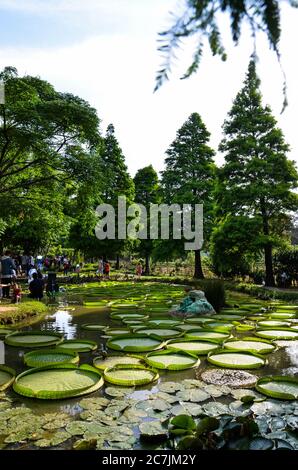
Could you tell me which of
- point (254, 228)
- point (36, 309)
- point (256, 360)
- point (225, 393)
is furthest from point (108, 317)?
point (254, 228)

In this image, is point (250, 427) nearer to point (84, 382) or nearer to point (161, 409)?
point (161, 409)

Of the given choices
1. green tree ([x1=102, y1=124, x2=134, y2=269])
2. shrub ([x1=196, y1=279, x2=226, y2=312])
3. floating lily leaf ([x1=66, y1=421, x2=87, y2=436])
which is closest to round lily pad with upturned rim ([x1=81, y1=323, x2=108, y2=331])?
shrub ([x1=196, y1=279, x2=226, y2=312])

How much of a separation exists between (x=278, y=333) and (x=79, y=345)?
480 centimetres

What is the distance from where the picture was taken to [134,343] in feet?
25.8

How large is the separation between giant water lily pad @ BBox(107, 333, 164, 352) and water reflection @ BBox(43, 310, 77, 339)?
1330mm

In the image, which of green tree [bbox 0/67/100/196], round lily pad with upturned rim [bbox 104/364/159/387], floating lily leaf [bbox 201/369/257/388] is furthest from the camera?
green tree [bbox 0/67/100/196]

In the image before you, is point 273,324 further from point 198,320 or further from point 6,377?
point 6,377

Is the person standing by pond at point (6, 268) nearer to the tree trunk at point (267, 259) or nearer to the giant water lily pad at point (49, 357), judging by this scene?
the giant water lily pad at point (49, 357)

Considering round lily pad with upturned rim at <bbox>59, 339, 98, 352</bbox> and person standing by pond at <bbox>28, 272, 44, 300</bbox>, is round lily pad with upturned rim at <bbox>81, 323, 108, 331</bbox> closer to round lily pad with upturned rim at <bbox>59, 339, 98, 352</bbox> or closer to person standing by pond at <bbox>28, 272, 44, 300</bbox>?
round lily pad with upturned rim at <bbox>59, 339, 98, 352</bbox>

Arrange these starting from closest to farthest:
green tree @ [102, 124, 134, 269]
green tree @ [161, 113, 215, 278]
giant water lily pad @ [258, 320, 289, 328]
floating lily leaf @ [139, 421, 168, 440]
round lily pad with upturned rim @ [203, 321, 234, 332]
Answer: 1. floating lily leaf @ [139, 421, 168, 440]
2. round lily pad with upturned rim @ [203, 321, 234, 332]
3. giant water lily pad @ [258, 320, 289, 328]
4. green tree @ [161, 113, 215, 278]
5. green tree @ [102, 124, 134, 269]

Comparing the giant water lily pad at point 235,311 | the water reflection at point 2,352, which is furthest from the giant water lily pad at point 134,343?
the giant water lily pad at point 235,311

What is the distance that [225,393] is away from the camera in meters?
4.95

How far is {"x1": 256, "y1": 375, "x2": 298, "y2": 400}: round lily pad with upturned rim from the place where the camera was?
4733 millimetres

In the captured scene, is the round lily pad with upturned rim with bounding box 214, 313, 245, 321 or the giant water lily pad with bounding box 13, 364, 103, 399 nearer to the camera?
the giant water lily pad with bounding box 13, 364, 103, 399
